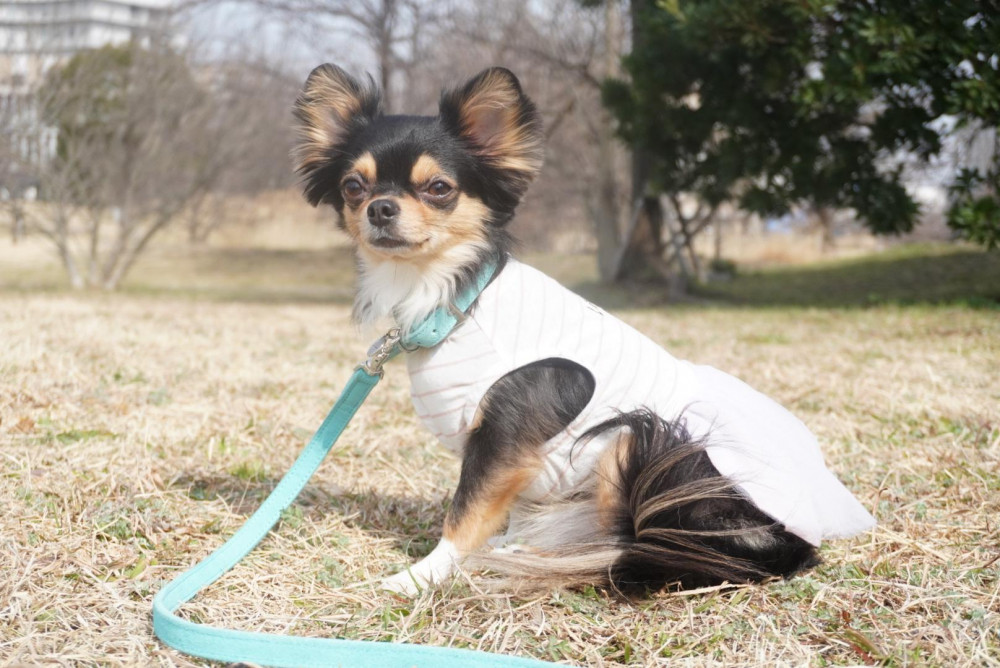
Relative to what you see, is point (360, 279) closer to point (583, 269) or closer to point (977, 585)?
point (977, 585)

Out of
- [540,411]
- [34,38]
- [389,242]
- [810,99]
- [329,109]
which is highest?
[34,38]

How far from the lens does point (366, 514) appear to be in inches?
110

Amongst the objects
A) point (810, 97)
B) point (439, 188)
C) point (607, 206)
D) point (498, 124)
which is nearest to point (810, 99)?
point (810, 97)

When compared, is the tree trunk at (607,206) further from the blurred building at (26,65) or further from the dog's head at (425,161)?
the dog's head at (425,161)

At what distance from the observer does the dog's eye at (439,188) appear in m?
2.38

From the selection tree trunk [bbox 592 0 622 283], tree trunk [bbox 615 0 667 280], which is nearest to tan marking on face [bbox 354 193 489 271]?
tree trunk [bbox 615 0 667 280]

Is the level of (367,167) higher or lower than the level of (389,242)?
higher

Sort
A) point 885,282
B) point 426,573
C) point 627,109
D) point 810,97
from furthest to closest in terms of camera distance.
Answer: point 885,282, point 627,109, point 810,97, point 426,573

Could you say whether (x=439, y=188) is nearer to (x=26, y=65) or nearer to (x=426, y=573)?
(x=426, y=573)

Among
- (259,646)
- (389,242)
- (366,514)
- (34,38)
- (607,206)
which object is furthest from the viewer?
(607,206)

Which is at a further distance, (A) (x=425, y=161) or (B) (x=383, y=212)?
(A) (x=425, y=161)

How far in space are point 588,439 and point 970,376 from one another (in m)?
3.63

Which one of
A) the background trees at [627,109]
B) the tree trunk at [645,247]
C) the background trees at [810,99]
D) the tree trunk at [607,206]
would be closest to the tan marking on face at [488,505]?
the background trees at [627,109]

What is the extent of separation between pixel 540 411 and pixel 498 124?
889 millimetres
